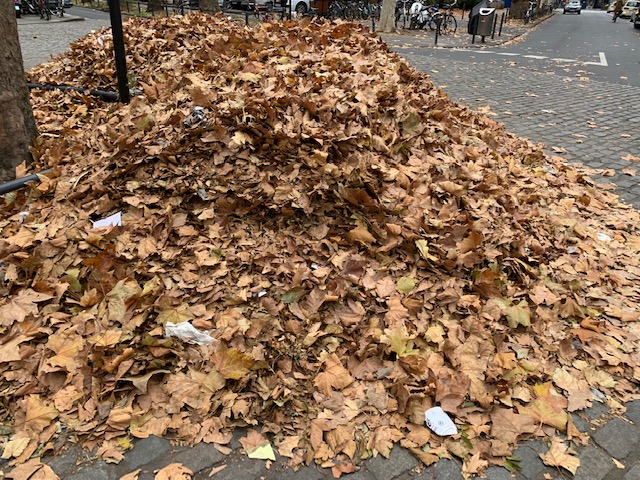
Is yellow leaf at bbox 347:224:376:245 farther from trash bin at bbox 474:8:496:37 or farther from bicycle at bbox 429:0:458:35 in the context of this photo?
bicycle at bbox 429:0:458:35

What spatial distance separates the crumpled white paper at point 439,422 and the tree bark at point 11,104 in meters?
3.41

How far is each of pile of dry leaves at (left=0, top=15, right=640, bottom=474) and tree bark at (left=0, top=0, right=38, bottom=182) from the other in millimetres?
172

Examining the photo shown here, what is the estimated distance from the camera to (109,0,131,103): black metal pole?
4.11 metres

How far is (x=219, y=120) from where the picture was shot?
3244 mm

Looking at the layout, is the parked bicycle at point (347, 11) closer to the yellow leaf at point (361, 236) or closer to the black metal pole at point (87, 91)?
the black metal pole at point (87, 91)

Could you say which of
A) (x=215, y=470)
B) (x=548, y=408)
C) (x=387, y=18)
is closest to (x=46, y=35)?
(x=387, y=18)

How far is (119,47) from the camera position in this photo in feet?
14.0

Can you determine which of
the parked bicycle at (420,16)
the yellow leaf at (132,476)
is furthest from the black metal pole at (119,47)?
the parked bicycle at (420,16)

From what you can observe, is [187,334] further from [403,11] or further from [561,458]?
[403,11]

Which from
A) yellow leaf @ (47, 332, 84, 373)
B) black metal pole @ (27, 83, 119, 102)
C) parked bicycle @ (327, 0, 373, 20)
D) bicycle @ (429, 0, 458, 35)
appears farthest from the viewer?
parked bicycle @ (327, 0, 373, 20)

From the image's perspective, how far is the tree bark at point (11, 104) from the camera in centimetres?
351

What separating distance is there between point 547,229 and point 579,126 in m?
4.57

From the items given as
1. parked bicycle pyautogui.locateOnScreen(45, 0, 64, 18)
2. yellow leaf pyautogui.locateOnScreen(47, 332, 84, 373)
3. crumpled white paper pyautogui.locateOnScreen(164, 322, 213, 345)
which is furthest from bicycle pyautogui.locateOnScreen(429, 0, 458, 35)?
yellow leaf pyautogui.locateOnScreen(47, 332, 84, 373)

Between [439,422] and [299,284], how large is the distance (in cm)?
104
